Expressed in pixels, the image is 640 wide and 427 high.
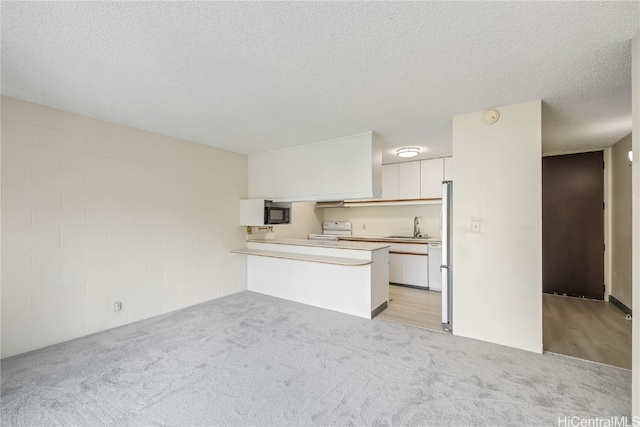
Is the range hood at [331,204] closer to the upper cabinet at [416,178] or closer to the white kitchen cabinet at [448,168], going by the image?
the upper cabinet at [416,178]

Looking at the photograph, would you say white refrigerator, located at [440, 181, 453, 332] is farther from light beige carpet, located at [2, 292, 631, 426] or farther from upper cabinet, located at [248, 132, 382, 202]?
upper cabinet, located at [248, 132, 382, 202]

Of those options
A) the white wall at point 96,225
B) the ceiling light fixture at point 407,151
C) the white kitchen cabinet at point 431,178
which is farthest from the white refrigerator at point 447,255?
the white wall at point 96,225

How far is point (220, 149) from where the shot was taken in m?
4.32

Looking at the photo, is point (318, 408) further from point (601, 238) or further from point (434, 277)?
point (601, 238)

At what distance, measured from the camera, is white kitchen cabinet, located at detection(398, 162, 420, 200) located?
505 centimetres

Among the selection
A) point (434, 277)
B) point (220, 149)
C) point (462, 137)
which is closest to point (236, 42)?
point (462, 137)

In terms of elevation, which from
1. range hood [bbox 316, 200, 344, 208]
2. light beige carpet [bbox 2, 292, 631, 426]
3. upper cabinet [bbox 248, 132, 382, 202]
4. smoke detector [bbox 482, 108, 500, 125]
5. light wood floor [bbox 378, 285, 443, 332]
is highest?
smoke detector [bbox 482, 108, 500, 125]

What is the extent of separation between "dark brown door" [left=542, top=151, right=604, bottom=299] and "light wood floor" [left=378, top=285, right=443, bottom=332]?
2041 millimetres

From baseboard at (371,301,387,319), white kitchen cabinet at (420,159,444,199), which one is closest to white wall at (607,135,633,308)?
white kitchen cabinet at (420,159,444,199)

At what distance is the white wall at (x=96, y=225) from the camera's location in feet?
8.20

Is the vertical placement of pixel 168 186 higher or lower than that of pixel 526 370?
higher

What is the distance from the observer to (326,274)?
150 inches

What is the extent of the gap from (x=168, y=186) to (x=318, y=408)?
3.17 metres

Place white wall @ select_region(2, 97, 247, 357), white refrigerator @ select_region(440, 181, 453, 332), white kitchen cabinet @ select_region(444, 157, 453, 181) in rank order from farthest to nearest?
white kitchen cabinet @ select_region(444, 157, 453, 181), white refrigerator @ select_region(440, 181, 453, 332), white wall @ select_region(2, 97, 247, 357)
